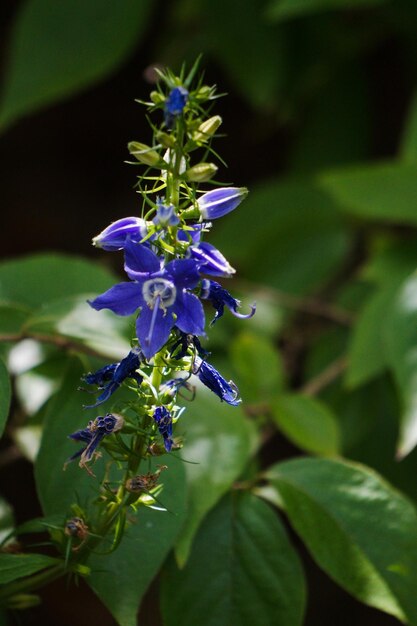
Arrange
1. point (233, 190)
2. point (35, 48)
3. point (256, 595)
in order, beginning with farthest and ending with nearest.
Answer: point (35, 48) → point (256, 595) → point (233, 190)

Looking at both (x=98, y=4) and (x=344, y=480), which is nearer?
(x=344, y=480)

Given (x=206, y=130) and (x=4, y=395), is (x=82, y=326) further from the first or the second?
(x=206, y=130)

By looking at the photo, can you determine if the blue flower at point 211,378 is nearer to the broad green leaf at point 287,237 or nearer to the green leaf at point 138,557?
the green leaf at point 138,557

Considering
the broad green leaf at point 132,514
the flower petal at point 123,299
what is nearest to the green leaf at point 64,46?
the broad green leaf at point 132,514

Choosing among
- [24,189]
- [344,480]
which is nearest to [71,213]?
[24,189]

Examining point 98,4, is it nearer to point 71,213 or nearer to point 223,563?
point 71,213

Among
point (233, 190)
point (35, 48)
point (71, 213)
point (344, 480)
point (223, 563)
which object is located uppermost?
point (233, 190)
